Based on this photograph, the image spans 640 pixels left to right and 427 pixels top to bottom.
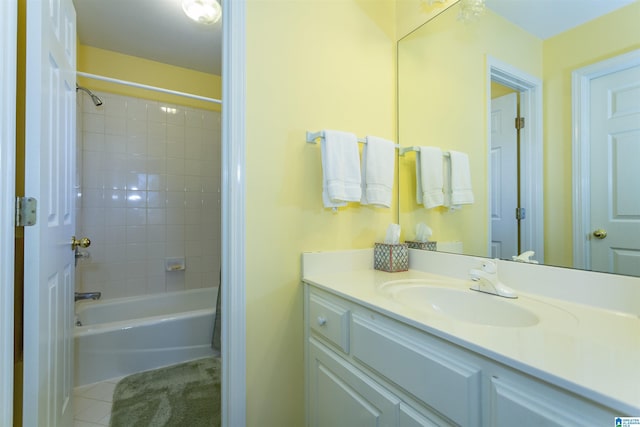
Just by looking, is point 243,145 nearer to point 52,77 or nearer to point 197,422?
point 52,77

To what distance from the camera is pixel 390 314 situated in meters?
0.76

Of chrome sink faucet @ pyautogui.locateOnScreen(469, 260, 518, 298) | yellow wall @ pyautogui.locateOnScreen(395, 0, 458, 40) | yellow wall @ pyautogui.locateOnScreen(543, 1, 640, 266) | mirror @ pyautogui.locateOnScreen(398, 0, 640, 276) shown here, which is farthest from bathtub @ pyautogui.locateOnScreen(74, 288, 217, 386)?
yellow wall @ pyautogui.locateOnScreen(395, 0, 458, 40)

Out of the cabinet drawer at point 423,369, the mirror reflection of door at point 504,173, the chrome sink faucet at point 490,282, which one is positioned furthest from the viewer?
the mirror reflection of door at point 504,173

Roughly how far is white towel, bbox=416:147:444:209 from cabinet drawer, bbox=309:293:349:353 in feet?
2.36

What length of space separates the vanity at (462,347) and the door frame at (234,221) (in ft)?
0.89

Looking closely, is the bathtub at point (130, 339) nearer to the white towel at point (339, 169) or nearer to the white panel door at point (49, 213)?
the white panel door at point (49, 213)

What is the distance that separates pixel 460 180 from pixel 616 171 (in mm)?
507

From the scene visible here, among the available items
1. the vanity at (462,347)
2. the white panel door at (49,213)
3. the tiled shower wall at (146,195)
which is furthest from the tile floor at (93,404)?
the vanity at (462,347)

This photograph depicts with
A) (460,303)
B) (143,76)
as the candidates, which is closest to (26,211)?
(460,303)

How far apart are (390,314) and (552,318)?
1.32 feet

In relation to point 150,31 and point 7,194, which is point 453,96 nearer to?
point 7,194

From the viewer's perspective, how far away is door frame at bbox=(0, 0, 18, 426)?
690 millimetres

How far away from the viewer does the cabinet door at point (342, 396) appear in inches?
30.7

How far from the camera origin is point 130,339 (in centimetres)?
177
